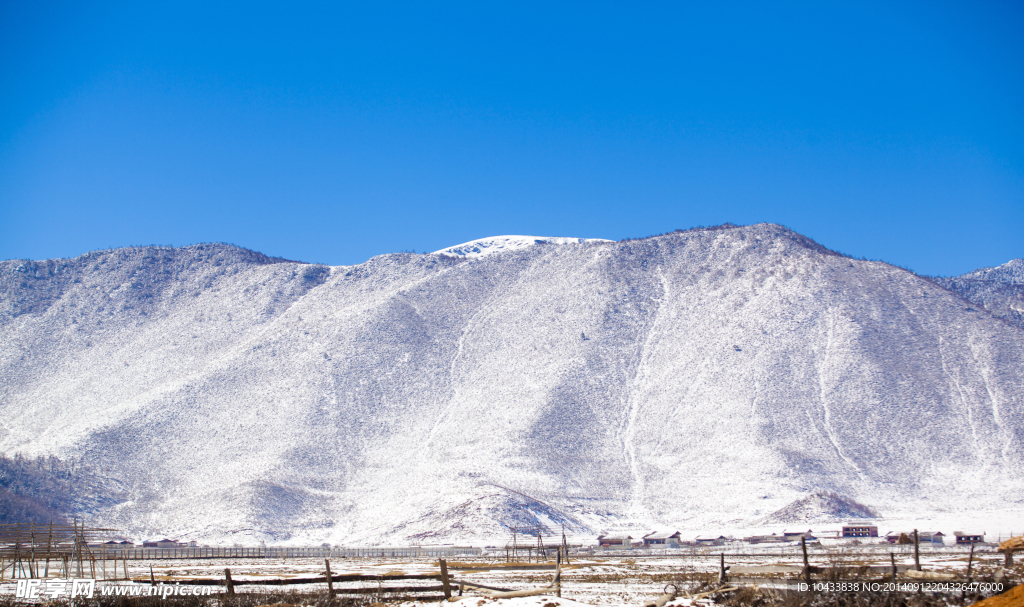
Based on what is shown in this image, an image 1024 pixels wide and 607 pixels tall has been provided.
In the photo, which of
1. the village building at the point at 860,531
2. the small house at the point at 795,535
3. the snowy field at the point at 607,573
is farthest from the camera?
the village building at the point at 860,531

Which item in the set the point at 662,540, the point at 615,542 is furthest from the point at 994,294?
the point at 615,542

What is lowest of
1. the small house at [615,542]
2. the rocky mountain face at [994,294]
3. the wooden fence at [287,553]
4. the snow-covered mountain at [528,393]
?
the small house at [615,542]

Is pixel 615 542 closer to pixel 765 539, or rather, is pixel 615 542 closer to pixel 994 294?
pixel 765 539

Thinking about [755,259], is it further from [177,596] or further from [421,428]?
[177,596]

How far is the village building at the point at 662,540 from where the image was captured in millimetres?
63941

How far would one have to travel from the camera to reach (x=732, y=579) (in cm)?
2447

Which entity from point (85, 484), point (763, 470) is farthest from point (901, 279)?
point (85, 484)

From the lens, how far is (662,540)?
67.1m

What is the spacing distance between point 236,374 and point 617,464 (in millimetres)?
52369

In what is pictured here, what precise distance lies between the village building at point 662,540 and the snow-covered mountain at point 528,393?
10.5 metres

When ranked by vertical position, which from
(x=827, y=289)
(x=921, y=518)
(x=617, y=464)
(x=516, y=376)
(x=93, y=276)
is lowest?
(x=921, y=518)

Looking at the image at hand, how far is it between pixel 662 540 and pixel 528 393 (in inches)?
1595

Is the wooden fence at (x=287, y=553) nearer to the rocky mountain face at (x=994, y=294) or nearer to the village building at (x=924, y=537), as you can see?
the village building at (x=924, y=537)

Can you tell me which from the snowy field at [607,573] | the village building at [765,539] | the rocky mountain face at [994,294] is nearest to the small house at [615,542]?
the snowy field at [607,573]
